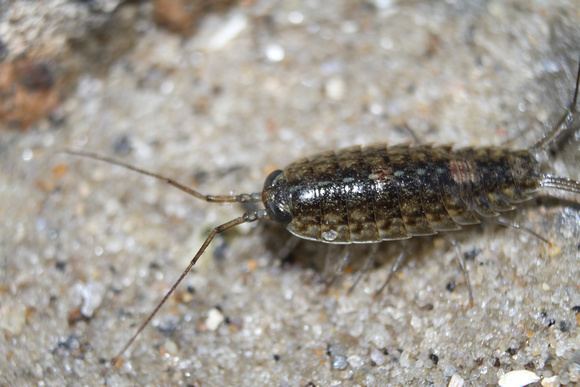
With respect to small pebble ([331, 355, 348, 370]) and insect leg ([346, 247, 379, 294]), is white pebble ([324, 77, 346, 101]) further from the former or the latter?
small pebble ([331, 355, 348, 370])

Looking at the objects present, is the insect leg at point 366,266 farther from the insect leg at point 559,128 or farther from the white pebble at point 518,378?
the insect leg at point 559,128

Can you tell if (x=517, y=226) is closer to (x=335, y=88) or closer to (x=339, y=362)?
(x=339, y=362)

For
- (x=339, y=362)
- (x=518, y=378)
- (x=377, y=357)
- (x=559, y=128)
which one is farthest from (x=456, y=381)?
(x=559, y=128)

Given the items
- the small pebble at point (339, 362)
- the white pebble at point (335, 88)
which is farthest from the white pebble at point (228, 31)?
the small pebble at point (339, 362)

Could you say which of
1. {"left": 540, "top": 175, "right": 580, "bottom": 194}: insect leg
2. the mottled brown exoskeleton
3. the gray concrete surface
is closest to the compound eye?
the mottled brown exoskeleton

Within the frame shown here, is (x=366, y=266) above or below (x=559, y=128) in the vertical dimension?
below
